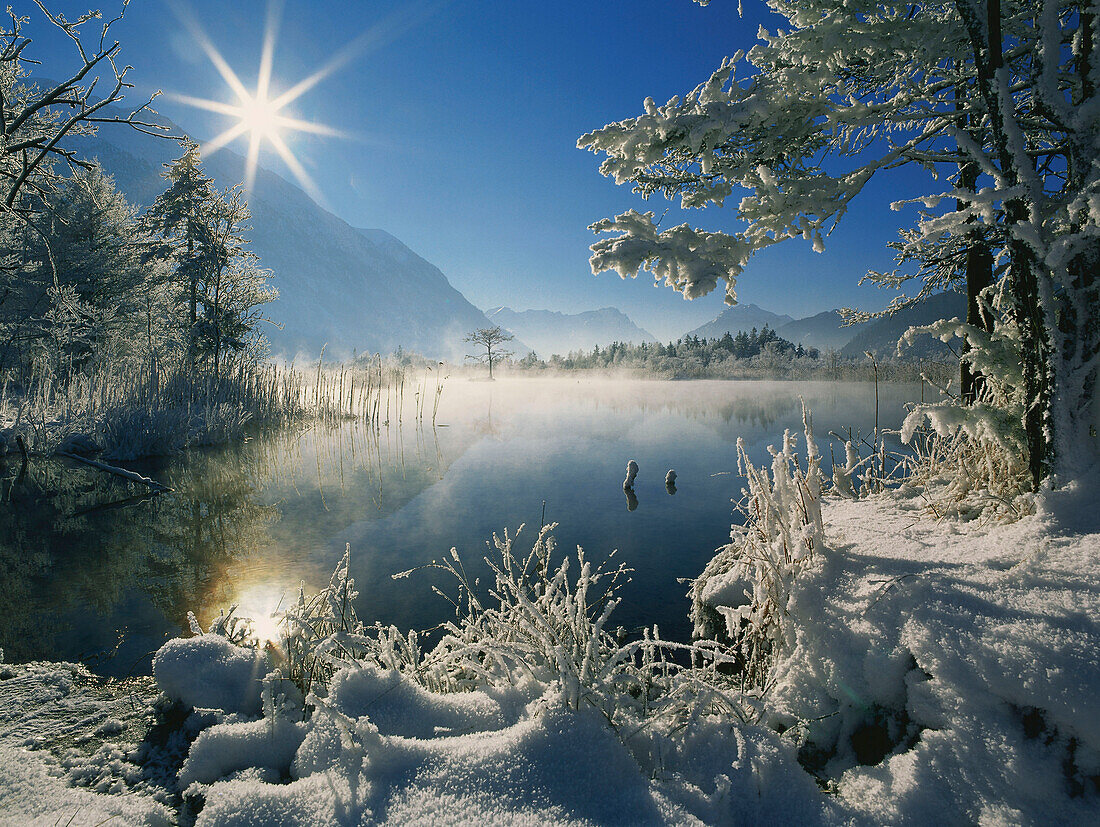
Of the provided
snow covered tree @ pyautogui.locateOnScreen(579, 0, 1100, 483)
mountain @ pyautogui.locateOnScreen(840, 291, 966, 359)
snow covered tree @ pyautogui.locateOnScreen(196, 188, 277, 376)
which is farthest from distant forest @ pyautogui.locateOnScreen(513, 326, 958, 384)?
snow covered tree @ pyautogui.locateOnScreen(579, 0, 1100, 483)

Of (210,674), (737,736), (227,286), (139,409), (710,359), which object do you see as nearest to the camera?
(737,736)

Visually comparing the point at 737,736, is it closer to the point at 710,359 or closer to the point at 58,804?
the point at 58,804

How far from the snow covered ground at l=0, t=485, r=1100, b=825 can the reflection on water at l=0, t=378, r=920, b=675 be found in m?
1.68

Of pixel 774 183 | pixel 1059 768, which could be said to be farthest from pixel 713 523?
pixel 1059 768

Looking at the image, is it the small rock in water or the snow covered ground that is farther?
the small rock in water

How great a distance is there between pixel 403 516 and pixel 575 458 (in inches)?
186

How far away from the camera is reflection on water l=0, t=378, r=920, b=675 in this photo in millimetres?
3697

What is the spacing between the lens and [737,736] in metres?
1.48

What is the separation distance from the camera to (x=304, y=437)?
12.8 m

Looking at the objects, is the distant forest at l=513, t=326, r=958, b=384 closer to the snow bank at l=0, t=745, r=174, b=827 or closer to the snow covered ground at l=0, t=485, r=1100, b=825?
the snow covered ground at l=0, t=485, r=1100, b=825

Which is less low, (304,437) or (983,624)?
(983,624)

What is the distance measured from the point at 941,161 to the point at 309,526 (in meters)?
6.71

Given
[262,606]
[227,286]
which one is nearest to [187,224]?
[227,286]

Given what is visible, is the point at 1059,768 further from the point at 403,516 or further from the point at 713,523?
the point at 403,516
